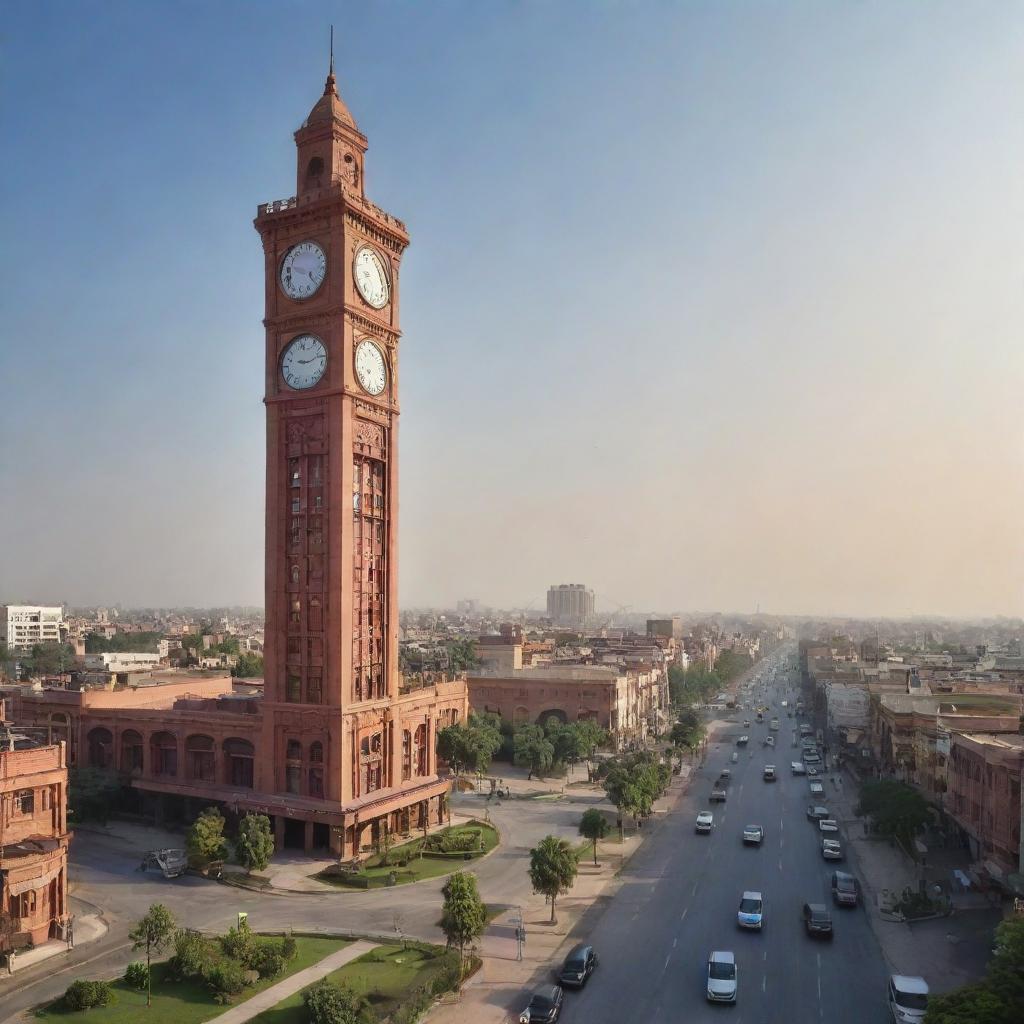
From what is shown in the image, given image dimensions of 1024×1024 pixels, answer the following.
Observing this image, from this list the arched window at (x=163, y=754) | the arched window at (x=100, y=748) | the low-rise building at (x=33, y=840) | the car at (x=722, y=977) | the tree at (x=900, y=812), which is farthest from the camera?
the arched window at (x=100, y=748)

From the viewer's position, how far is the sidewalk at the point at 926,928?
121 feet

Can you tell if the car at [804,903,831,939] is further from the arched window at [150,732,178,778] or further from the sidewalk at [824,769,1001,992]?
the arched window at [150,732,178,778]

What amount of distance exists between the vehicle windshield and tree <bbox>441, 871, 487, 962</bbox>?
14.8 m

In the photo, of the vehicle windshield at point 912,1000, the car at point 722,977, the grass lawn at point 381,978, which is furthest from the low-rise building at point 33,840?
the vehicle windshield at point 912,1000

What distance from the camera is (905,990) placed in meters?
31.8

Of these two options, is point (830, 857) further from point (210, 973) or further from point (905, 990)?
point (210, 973)

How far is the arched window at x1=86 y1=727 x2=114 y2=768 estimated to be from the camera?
6544 centimetres

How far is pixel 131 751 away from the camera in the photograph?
2552 inches

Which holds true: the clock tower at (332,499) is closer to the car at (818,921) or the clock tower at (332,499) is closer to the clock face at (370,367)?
the clock face at (370,367)

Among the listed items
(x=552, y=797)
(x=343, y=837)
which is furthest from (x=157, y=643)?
(x=343, y=837)

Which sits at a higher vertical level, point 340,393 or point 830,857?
point 340,393

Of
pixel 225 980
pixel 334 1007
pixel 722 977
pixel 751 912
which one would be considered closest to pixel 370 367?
pixel 225 980

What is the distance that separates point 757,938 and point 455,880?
1406 centimetres

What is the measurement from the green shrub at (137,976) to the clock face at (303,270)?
39.7 m
